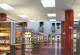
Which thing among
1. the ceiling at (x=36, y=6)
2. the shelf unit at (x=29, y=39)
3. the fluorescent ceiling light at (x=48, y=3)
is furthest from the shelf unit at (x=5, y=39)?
the shelf unit at (x=29, y=39)

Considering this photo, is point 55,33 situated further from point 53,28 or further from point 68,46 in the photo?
point 68,46

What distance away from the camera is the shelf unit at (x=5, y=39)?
6915 mm

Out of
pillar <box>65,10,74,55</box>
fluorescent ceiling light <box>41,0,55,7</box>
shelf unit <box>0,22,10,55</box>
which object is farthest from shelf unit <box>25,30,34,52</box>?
shelf unit <box>0,22,10,55</box>

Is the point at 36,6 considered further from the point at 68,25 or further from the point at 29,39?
the point at 29,39

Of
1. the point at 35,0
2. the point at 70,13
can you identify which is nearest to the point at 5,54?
the point at 35,0

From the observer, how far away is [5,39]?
277 inches

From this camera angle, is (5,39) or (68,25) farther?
(68,25)

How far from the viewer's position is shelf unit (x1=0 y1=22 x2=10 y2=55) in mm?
6915

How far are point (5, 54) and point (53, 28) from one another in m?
23.1

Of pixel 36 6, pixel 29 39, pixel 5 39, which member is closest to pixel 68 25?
pixel 36 6

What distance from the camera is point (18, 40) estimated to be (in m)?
9.60

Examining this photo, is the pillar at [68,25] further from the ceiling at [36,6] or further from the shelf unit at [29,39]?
the shelf unit at [29,39]

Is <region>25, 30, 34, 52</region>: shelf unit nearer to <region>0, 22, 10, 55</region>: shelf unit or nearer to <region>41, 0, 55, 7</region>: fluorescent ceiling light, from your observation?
<region>41, 0, 55, 7</region>: fluorescent ceiling light

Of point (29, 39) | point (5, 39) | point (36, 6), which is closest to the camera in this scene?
point (5, 39)
